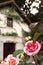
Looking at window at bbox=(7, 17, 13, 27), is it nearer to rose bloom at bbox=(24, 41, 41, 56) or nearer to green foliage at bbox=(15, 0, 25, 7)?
green foliage at bbox=(15, 0, 25, 7)

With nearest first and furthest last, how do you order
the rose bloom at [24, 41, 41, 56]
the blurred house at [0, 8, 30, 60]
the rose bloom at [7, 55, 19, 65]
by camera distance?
1. the rose bloom at [24, 41, 41, 56]
2. the rose bloom at [7, 55, 19, 65]
3. the blurred house at [0, 8, 30, 60]

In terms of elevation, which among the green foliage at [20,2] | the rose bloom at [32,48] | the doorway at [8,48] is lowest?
the doorway at [8,48]

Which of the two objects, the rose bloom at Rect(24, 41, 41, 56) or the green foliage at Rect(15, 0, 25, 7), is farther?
the green foliage at Rect(15, 0, 25, 7)

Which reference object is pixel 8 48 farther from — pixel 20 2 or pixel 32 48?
pixel 32 48

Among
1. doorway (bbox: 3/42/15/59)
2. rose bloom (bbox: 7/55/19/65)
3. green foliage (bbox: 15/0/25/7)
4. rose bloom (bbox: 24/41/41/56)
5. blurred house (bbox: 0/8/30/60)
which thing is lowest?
doorway (bbox: 3/42/15/59)

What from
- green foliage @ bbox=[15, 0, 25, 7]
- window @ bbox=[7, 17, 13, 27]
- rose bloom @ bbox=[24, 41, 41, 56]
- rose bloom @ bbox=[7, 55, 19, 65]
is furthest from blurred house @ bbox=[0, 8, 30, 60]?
rose bloom @ bbox=[24, 41, 41, 56]

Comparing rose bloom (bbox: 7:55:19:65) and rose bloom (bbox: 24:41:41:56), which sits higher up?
rose bloom (bbox: 24:41:41:56)

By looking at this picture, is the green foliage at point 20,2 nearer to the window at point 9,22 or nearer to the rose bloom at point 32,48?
the window at point 9,22

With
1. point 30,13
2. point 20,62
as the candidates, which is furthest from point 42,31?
point 30,13

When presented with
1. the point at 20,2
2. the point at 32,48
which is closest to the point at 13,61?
the point at 32,48

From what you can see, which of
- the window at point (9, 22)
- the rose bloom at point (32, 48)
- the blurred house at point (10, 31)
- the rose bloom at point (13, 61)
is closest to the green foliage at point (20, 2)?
the blurred house at point (10, 31)

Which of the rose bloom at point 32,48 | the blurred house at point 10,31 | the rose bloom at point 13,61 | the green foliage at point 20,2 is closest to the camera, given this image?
the rose bloom at point 32,48

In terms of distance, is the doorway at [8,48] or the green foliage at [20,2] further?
the doorway at [8,48]

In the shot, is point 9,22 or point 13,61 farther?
point 9,22
